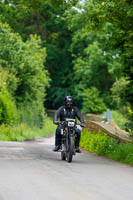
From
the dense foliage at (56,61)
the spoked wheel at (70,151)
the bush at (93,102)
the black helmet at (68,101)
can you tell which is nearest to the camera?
the spoked wheel at (70,151)

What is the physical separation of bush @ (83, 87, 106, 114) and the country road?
52153mm

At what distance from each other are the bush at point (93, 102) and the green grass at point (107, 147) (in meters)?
43.5

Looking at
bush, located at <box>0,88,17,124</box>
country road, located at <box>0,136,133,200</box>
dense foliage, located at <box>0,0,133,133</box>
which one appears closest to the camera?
country road, located at <box>0,136,133,200</box>

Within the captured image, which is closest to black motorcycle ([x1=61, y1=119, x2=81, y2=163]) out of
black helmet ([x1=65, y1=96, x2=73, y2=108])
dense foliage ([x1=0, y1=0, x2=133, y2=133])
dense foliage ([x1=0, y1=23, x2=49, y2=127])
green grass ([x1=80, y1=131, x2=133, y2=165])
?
black helmet ([x1=65, y1=96, x2=73, y2=108])

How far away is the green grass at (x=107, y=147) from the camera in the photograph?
49.9 feet

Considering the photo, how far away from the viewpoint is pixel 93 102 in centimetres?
6606

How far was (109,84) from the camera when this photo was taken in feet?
230

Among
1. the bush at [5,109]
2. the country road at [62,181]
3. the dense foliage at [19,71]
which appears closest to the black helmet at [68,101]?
the country road at [62,181]

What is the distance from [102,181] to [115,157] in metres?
5.79

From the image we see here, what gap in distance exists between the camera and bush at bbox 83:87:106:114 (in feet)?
215

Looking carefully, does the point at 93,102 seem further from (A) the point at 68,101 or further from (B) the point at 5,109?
(A) the point at 68,101

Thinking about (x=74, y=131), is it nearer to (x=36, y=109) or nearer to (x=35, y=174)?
(x=35, y=174)

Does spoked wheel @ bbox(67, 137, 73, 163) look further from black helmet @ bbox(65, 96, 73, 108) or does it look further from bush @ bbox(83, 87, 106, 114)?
bush @ bbox(83, 87, 106, 114)

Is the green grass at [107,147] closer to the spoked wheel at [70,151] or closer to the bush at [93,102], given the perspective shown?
the spoked wheel at [70,151]
